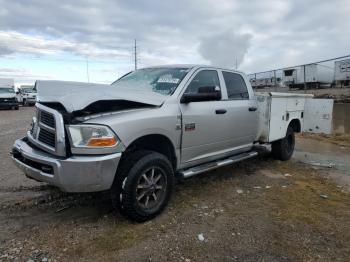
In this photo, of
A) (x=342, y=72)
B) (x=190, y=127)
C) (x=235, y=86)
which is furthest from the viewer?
(x=342, y=72)

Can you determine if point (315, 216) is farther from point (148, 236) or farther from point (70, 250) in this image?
point (70, 250)

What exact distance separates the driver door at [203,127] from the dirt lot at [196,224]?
61 cm

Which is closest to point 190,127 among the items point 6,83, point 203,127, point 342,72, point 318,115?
point 203,127

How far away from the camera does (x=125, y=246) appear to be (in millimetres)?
3727

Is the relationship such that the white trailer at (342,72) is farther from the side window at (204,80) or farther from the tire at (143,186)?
A: the tire at (143,186)

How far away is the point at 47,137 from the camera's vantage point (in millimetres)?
4102

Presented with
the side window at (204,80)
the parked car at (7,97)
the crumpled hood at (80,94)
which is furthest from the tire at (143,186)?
the parked car at (7,97)

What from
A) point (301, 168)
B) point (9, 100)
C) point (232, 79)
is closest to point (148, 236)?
point (232, 79)

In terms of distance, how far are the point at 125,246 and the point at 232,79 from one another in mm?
3531

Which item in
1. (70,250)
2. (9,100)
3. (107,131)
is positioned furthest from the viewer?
(9,100)

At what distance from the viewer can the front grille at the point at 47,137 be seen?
3.98 m

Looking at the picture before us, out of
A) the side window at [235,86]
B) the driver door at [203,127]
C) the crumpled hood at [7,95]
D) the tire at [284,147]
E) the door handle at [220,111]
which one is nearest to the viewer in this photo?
the driver door at [203,127]

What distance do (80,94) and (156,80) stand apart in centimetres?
154

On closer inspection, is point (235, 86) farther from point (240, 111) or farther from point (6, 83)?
point (6, 83)
